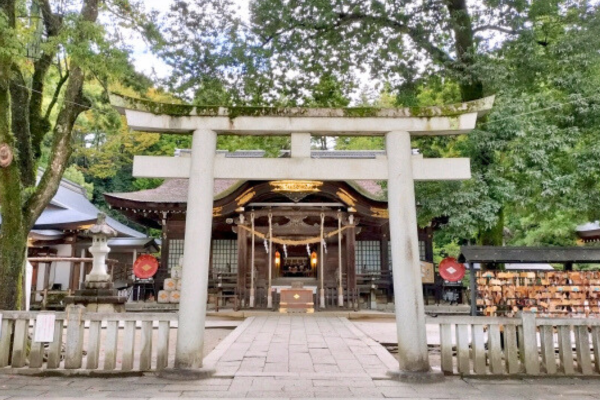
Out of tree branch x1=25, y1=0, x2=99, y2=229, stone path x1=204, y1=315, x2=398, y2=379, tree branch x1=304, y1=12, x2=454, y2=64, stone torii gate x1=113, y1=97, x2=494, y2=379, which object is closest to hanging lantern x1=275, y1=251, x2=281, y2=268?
stone path x1=204, y1=315, x2=398, y2=379

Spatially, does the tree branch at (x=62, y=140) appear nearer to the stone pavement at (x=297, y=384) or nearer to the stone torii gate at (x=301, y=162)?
the stone torii gate at (x=301, y=162)

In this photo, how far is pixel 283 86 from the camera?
1102 cm

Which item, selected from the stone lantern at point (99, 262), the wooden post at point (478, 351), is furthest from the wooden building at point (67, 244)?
the wooden post at point (478, 351)

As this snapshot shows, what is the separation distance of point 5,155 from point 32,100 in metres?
1.94

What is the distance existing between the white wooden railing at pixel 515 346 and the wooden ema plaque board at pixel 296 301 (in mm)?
8014

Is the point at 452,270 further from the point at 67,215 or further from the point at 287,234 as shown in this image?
the point at 67,215

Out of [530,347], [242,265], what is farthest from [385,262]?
[530,347]

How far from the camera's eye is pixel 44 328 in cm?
520

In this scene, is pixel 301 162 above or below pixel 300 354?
above

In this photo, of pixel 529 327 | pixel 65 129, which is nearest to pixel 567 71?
pixel 529 327

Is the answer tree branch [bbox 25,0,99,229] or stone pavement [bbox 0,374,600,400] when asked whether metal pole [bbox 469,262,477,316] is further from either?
tree branch [bbox 25,0,99,229]

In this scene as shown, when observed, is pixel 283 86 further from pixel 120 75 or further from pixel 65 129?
pixel 65 129

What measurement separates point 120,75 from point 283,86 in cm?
507

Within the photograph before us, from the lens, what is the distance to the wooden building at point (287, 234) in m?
14.0
